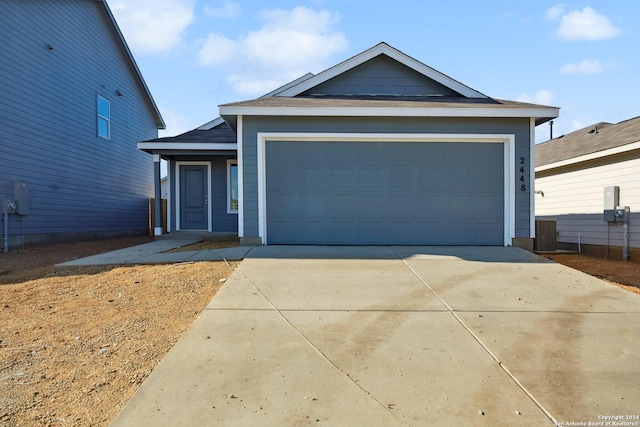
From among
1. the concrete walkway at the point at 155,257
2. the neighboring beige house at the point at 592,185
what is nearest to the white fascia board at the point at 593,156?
the neighboring beige house at the point at 592,185

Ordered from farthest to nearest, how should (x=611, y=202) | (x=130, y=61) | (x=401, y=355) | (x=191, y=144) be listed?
(x=130, y=61)
(x=191, y=144)
(x=611, y=202)
(x=401, y=355)

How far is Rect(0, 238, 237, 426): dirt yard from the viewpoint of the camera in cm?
261

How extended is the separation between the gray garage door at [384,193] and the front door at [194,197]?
455 cm

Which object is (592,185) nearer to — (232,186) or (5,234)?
(232,186)

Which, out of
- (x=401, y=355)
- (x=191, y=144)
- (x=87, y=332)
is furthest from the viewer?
(x=191, y=144)

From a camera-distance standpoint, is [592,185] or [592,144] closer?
[592,185]

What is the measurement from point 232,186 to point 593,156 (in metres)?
10.2

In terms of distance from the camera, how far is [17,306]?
15.3 feet

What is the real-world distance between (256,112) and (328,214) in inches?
103

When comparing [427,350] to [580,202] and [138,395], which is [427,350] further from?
[580,202]

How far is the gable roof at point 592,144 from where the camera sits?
9556 mm

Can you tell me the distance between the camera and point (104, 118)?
13828 millimetres

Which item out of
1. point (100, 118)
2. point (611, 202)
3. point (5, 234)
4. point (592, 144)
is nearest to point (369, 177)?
point (611, 202)

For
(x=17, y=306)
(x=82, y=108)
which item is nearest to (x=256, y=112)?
(x=17, y=306)
